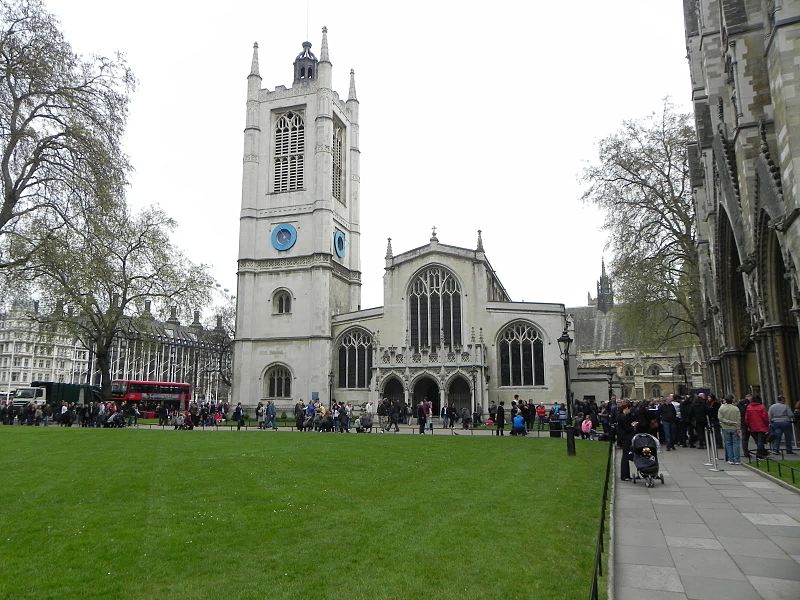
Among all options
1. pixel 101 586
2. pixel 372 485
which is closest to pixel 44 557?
pixel 101 586

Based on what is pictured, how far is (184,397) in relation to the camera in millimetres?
49125

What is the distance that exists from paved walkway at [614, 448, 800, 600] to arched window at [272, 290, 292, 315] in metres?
35.7

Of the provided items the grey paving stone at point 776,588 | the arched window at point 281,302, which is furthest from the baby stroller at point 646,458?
the arched window at point 281,302

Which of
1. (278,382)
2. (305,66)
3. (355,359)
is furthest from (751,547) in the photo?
(305,66)

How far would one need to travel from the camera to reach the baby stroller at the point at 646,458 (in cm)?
1092

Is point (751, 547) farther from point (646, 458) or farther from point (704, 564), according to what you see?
point (646, 458)

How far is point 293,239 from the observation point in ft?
148

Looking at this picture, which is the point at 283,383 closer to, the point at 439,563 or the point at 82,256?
the point at 82,256

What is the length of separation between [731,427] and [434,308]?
28127 mm

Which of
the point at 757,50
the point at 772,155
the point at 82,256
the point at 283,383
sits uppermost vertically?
the point at 757,50

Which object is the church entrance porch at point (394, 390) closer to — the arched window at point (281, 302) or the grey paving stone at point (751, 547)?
the arched window at point (281, 302)

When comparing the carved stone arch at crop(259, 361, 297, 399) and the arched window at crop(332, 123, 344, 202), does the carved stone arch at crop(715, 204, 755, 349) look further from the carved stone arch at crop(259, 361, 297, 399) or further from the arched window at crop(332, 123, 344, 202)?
the arched window at crop(332, 123, 344, 202)

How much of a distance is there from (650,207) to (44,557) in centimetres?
2930

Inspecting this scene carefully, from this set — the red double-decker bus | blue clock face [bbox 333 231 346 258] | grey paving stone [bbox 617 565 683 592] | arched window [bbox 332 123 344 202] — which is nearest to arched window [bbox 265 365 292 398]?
the red double-decker bus
